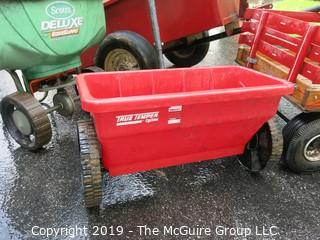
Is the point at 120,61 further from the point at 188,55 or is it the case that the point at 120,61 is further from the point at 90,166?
the point at 90,166

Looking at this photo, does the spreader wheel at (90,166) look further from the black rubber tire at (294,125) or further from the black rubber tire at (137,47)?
the black rubber tire at (294,125)

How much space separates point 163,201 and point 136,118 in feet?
2.01

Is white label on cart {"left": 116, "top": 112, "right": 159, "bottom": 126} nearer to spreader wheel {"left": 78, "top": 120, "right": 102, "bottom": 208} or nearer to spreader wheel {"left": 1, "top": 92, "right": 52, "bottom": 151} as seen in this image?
spreader wheel {"left": 78, "top": 120, "right": 102, "bottom": 208}

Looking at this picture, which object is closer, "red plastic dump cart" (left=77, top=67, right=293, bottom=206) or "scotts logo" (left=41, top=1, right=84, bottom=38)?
"red plastic dump cart" (left=77, top=67, right=293, bottom=206)

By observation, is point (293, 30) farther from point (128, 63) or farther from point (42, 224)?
point (42, 224)

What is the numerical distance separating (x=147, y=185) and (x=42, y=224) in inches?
25.0

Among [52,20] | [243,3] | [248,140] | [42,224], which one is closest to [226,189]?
[248,140]

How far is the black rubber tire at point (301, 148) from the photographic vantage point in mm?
1899

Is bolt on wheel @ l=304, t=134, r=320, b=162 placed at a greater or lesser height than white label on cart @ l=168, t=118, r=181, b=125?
lesser

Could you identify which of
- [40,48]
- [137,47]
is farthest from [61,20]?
[137,47]

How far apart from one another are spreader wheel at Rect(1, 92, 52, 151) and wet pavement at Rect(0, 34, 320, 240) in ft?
0.42

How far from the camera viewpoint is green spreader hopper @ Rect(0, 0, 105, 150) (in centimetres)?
188

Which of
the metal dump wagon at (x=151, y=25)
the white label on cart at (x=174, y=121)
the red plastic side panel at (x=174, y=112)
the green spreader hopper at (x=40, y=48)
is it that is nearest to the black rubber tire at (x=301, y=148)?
the red plastic side panel at (x=174, y=112)

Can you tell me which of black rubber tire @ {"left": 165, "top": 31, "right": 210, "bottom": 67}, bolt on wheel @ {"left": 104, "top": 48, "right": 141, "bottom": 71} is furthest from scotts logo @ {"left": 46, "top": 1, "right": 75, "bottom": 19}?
black rubber tire @ {"left": 165, "top": 31, "right": 210, "bottom": 67}
